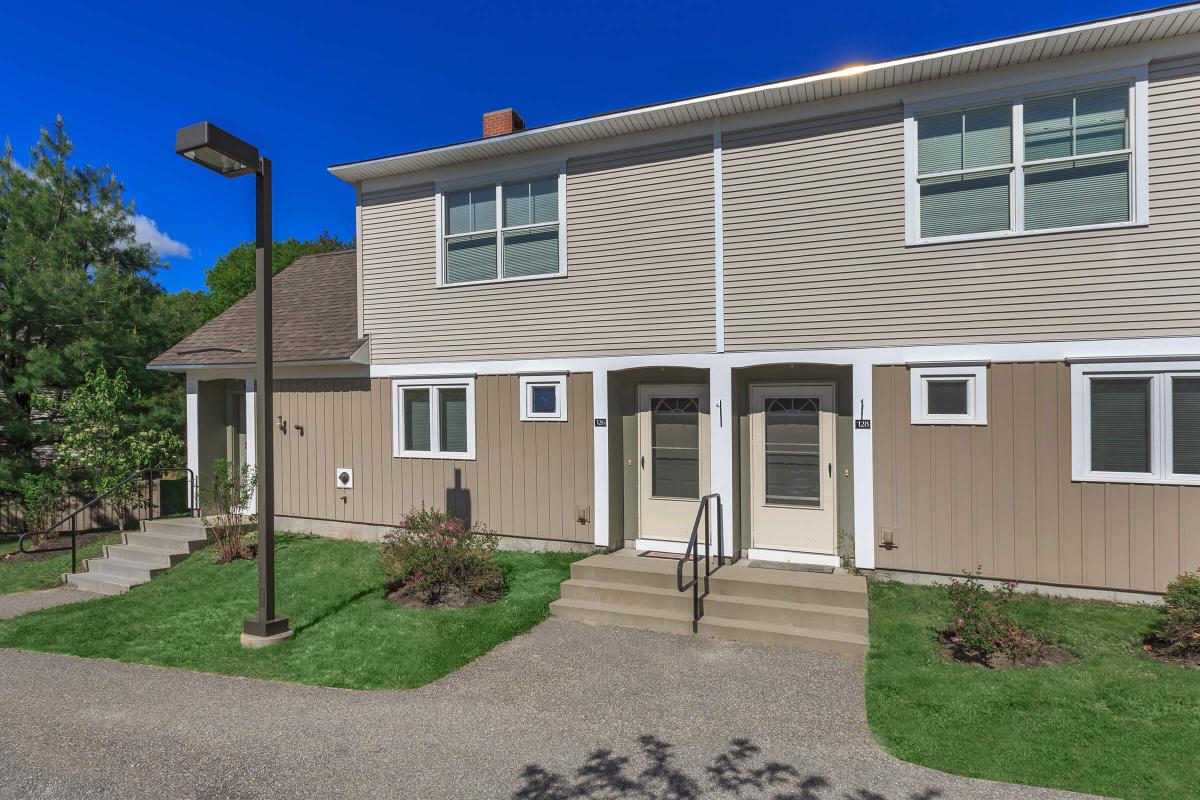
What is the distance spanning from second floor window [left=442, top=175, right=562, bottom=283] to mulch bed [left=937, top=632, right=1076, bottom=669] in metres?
6.71

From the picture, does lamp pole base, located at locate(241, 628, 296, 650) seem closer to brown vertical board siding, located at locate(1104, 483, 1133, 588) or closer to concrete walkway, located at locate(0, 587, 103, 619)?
concrete walkway, located at locate(0, 587, 103, 619)

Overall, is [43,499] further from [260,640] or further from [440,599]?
[440,599]

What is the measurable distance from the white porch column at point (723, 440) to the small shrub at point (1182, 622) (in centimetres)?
415

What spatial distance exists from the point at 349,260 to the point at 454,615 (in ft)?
31.5

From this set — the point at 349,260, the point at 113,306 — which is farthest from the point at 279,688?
the point at 113,306

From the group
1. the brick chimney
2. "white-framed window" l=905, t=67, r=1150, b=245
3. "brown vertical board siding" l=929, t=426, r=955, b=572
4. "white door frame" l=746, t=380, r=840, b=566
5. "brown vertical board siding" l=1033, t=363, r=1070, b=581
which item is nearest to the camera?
"white-framed window" l=905, t=67, r=1150, b=245

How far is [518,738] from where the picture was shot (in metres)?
4.57

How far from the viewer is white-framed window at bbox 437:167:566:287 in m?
9.31

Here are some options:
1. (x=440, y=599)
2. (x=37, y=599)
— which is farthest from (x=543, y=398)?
(x=37, y=599)

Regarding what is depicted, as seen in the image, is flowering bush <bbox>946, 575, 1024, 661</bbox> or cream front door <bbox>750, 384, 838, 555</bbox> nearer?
flowering bush <bbox>946, 575, 1024, 661</bbox>

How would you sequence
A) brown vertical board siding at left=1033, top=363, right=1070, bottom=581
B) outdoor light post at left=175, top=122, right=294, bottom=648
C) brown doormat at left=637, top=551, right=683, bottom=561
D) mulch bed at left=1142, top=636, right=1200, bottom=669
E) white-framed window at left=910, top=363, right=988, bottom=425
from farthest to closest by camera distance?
brown doormat at left=637, top=551, right=683, bottom=561 < white-framed window at left=910, top=363, right=988, bottom=425 < brown vertical board siding at left=1033, top=363, right=1070, bottom=581 < outdoor light post at left=175, top=122, right=294, bottom=648 < mulch bed at left=1142, top=636, right=1200, bottom=669

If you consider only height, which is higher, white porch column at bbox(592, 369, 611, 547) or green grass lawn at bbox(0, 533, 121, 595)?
white porch column at bbox(592, 369, 611, 547)

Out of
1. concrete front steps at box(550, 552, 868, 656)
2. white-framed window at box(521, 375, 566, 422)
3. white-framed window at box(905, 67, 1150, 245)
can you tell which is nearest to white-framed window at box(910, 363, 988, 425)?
white-framed window at box(905, 67, 1150, 245)

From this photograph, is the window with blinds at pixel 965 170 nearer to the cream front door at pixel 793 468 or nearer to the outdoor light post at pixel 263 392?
the cream front door at pixel 793 468
